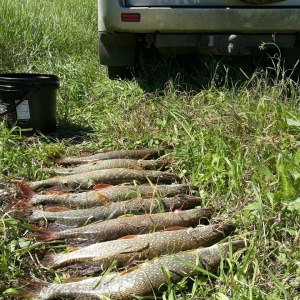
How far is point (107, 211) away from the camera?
3.23 m

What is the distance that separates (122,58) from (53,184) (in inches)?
81.0

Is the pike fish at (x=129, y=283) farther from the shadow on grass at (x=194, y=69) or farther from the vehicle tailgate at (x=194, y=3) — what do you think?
the shadow on grass at (x=194, y=69)

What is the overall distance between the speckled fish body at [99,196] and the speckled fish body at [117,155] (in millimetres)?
647

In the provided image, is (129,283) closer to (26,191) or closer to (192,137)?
(26,191)

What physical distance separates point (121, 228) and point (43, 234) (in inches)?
19.1

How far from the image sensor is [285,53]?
5.13 m

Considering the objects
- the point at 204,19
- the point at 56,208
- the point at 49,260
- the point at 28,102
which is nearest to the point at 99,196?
the point at 56,208

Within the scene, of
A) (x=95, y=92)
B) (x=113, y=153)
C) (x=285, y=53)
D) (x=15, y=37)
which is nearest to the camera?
(x=113, y=153)

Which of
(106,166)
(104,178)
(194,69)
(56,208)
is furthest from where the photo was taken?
(194,69)

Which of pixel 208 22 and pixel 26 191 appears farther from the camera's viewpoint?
pixel 208 22

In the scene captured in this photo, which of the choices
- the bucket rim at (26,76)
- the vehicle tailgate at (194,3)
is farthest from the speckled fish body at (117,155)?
the vehicle tailgate at (194,3)

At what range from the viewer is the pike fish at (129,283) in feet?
8.07

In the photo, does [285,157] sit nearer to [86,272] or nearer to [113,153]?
[86,272]

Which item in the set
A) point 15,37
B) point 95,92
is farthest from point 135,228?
point 15,37
